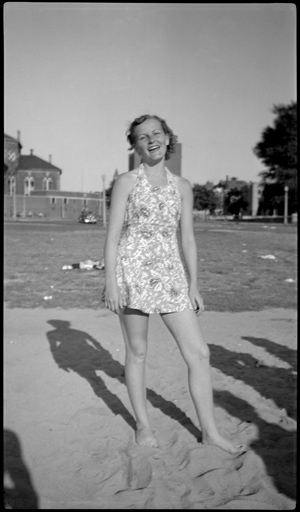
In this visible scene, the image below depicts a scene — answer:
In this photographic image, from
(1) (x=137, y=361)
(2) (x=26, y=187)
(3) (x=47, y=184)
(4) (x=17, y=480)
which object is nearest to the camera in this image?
(4) (x=17, y=480)

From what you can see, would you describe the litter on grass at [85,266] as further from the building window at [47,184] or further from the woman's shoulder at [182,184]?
the building window at [47,184]

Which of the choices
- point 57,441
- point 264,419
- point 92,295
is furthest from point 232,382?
point 92,295

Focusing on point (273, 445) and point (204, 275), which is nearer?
point (273, 445)

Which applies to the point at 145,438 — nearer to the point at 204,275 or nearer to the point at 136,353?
the point at 136,353

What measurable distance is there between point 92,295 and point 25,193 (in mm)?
74854

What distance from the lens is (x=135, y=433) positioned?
3.13 m

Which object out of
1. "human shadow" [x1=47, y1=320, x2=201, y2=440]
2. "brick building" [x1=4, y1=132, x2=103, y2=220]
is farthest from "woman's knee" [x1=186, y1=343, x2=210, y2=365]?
"brick building" [x1=4, y1=132, x2=103, y2=220]

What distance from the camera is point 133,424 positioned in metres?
3.38

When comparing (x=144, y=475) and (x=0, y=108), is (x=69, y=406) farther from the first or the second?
(x=0, y=108)

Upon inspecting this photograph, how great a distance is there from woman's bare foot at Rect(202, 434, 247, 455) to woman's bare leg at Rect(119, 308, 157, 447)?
30 centimetres

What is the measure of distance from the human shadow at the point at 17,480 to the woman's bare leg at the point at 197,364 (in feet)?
3.15

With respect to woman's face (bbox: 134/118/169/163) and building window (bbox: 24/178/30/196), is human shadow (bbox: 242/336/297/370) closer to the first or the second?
woman's face (bbox: 134/118/169/163)

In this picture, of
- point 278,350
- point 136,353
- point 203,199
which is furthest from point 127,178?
point 203,199

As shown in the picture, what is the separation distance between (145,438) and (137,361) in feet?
1.46
